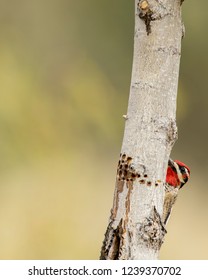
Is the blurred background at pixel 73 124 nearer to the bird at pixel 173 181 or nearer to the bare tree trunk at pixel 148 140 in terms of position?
the bird at pixel 173 181

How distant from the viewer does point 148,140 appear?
1.80 meters

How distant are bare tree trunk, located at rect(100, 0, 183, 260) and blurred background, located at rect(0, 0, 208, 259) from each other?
3706 millimetres

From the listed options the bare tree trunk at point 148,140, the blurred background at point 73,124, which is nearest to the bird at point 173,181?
the bare tree trunk at point 148,140

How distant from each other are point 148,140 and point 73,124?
579 cm

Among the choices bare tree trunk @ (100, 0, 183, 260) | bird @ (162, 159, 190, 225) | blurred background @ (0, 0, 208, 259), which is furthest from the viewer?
blurred background @ (0, 0, 208, 259)

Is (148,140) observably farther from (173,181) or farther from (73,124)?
(73,124)

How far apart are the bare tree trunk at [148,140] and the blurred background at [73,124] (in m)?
3.71

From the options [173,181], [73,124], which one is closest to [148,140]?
[173,181]

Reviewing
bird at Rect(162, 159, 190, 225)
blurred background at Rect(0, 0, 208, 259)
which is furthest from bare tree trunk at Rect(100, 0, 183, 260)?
blurred background at Rect(0, 0, 208, 259)

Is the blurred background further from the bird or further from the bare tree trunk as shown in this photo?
the bare tree trunk

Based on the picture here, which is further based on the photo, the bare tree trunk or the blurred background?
the blurred background

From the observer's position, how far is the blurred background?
605cm

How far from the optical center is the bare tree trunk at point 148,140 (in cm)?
179

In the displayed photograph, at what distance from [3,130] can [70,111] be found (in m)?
0.67
